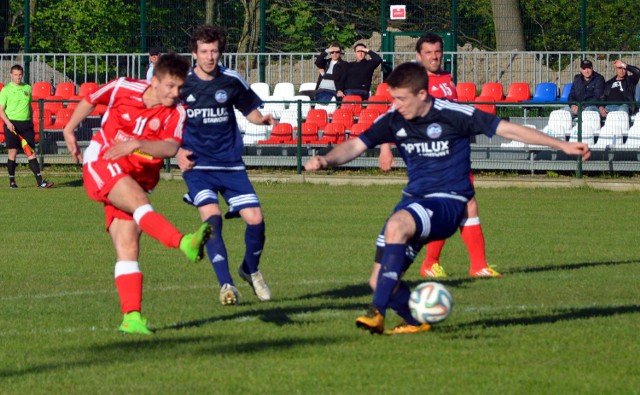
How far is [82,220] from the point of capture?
50.4 feet

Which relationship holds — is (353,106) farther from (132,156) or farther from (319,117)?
(132,156)

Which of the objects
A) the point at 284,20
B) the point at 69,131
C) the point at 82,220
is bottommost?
the point at 82,220

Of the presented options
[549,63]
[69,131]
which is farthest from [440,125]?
[549,63]

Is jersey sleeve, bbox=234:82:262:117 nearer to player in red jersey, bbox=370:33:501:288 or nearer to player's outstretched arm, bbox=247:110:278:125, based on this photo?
player's outstretched arm, bbox=247:110:278:125

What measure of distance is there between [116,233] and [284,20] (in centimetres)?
2176

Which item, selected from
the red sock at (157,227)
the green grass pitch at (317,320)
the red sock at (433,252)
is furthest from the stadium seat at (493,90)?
the red sock at (157,227)

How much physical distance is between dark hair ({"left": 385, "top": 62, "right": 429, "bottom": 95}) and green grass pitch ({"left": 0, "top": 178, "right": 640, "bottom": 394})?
5.06 feet

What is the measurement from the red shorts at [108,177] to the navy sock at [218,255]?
1264mm

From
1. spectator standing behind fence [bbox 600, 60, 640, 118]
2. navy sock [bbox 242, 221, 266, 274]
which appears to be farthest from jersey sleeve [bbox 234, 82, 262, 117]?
A: spectator standing behind fence [bbox 600, 60, 640, 118]

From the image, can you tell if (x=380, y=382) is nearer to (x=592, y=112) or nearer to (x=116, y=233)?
(x=116, y=233)

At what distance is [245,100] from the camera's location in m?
9.23

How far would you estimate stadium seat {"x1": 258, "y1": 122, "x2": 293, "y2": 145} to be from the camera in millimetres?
20972

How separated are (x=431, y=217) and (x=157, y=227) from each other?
164 centimetres

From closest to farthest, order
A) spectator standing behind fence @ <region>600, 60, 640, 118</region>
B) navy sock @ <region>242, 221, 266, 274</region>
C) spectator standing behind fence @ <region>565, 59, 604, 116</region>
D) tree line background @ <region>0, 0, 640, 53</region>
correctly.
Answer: navy sock @ <region>242, 221, 266, 274</region> < spectator standing behind fence @ <region>600, 60, 640, 118</region> < spectator standing behind fence @ <region>565, 59, 604, 116</region> < tree line background @ <region>0, 0, 640, 53</region>
